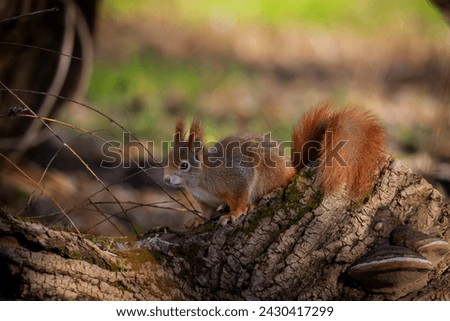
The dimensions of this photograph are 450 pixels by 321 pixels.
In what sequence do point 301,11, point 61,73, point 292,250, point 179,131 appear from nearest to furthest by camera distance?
point 292,250
point 179,131
point 61,73
point 301,11

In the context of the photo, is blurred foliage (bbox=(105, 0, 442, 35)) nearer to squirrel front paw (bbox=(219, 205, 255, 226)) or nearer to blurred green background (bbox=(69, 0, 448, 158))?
blurred green background (bbox=(69, 0, 448, 158))

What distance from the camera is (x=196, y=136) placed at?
5.92ft

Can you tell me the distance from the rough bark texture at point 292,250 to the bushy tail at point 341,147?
0.03 meters

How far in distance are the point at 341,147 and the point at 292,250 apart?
0.25 metres

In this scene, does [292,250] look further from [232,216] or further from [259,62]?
[259,62]

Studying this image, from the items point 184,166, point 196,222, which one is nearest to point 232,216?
point 196,222

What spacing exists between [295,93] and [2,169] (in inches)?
78.7

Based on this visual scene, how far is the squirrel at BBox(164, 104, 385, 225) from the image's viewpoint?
1568 mm

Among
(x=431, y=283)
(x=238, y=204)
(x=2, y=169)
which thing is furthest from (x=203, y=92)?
(x=431, y=283)

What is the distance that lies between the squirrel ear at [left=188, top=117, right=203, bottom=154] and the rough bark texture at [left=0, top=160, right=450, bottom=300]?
280 millimetres

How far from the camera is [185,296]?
157cm

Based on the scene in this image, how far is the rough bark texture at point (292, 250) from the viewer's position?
1540 millimetres

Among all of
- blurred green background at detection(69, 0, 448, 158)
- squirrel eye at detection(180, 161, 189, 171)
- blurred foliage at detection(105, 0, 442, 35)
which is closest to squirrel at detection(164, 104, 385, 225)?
squirrel eye at detection(180, 161, 189, 171)

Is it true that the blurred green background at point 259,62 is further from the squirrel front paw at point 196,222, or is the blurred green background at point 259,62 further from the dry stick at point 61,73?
the squirrel front paw at point 196,222
